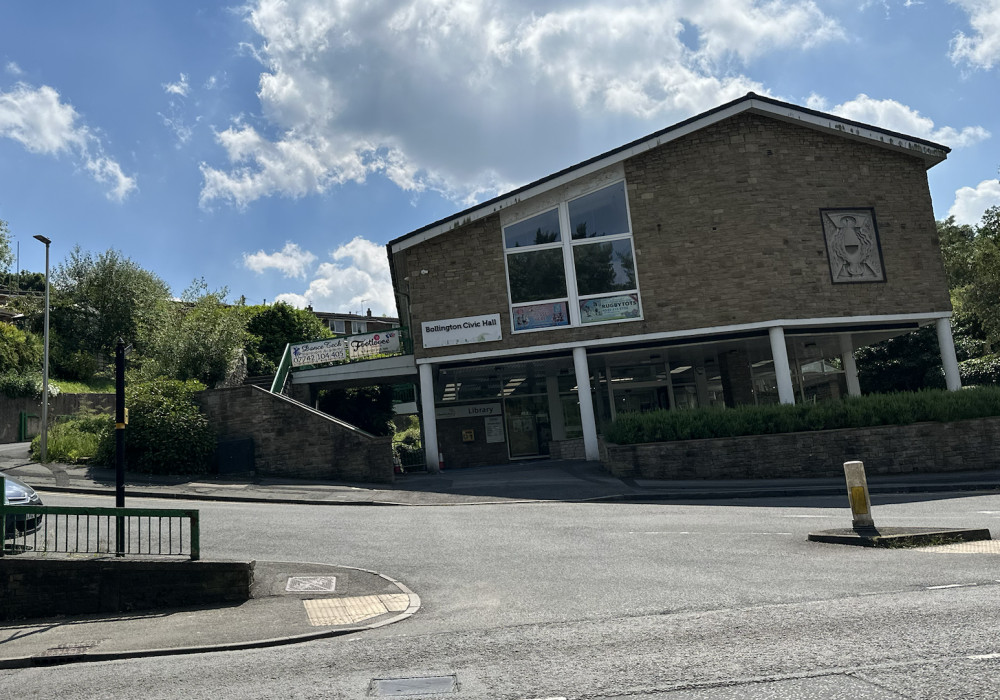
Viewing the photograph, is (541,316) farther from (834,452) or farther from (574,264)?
(834,452)

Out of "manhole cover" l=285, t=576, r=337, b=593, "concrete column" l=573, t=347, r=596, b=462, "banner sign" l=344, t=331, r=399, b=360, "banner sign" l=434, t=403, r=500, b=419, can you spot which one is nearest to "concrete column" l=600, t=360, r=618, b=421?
"banner sign" l=434, t=403, r=500, b=419

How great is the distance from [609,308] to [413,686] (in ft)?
59.1

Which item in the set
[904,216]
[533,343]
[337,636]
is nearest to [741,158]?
A: [904,216]

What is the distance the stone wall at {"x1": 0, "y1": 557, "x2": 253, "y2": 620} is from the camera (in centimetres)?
845

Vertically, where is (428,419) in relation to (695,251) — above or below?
below

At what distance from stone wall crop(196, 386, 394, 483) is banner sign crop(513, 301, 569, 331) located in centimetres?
564

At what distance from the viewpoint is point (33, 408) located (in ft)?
98.5

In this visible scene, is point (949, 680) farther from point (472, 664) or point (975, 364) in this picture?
point (975, 364)

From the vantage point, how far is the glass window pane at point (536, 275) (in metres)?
22.5

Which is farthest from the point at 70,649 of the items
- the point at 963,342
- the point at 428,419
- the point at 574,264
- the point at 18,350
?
the point at 963,342

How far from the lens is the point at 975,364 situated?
31.9 m

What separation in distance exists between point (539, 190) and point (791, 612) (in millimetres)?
17721

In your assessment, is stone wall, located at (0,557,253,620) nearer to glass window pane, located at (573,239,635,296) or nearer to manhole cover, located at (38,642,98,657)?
manhole cover, located at (38,642,98,657)

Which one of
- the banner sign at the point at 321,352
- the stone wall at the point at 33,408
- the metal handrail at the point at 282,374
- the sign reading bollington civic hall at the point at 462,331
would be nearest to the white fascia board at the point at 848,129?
the sign reading bollington civic hall at the point at 462,331
